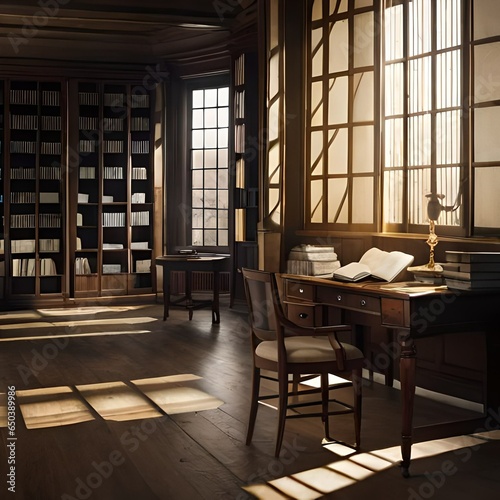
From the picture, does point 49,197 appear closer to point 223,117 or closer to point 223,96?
point 223,117

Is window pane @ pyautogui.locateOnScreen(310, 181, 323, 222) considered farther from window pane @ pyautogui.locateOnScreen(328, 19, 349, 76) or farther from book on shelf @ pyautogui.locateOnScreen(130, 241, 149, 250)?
book on shelf @ pyautogui.locateOnScreen(130, 241, 149, 250)

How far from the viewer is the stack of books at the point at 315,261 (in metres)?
5.43

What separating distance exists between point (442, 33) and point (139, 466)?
338 cm

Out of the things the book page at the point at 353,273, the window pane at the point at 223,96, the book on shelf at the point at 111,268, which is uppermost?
the window pane at the point at 223,96

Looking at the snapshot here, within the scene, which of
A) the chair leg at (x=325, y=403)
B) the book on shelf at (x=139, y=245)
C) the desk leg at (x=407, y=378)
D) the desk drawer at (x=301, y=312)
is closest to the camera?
the desk leg at (x=407, y=378)

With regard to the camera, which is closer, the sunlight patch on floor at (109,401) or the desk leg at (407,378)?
the desk leg at (407,378)

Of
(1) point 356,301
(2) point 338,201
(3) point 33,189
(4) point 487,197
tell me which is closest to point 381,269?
(1) point 356,301

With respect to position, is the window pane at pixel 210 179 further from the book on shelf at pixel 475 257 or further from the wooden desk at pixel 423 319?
the book on shelf at pixel 475 257

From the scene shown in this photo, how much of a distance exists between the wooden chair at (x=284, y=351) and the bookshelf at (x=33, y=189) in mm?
7004

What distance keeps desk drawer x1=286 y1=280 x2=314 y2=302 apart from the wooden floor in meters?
0.75

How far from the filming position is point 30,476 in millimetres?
3521

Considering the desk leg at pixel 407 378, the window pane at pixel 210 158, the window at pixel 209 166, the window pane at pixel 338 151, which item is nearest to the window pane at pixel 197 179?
the window at pixel 209 166

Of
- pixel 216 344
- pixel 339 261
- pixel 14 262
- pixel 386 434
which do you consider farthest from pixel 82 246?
pixel 386 434

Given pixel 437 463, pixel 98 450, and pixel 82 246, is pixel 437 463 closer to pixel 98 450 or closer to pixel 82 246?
pixel 98 450
